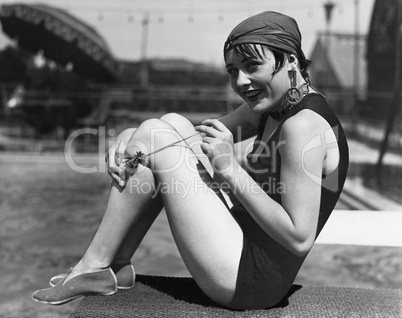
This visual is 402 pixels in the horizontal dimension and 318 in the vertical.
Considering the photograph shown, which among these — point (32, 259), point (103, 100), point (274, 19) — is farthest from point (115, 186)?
point (103, 100)

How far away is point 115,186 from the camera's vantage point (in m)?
Result: 1.85

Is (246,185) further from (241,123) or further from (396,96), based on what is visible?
(396,96)

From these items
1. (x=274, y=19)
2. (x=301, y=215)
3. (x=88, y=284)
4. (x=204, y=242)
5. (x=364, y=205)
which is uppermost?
(x=274, y=19)

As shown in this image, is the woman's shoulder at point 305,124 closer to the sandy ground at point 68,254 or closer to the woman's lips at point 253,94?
the woman's lips at point 253,94

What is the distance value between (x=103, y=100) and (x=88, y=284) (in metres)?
10.3

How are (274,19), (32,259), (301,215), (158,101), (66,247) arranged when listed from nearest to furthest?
(301,215)
(274,19)
(32,259)
(66,247)
(158,101)

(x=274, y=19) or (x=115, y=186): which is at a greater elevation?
(x=274, y=19)

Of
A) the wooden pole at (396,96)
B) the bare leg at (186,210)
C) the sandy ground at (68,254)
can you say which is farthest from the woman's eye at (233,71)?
the wooden pole at (396,96)

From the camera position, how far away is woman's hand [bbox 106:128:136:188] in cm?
183

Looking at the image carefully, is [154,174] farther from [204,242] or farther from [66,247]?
[66,247]

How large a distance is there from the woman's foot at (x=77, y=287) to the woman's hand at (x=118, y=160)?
35cm

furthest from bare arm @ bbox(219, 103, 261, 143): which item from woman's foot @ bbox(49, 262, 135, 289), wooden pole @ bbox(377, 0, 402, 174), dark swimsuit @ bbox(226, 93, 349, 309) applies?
wooden pole @ bbox(377, 0, 402, 174)

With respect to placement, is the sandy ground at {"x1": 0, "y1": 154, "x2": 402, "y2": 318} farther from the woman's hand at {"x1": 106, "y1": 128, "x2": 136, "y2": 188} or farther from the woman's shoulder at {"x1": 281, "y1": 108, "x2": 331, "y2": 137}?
the woman's shoulder at {"x1": 281, "y1": 108, "x2": 331, "y2": 137}

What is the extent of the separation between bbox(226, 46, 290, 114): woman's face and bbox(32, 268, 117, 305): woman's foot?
2.63 feet
